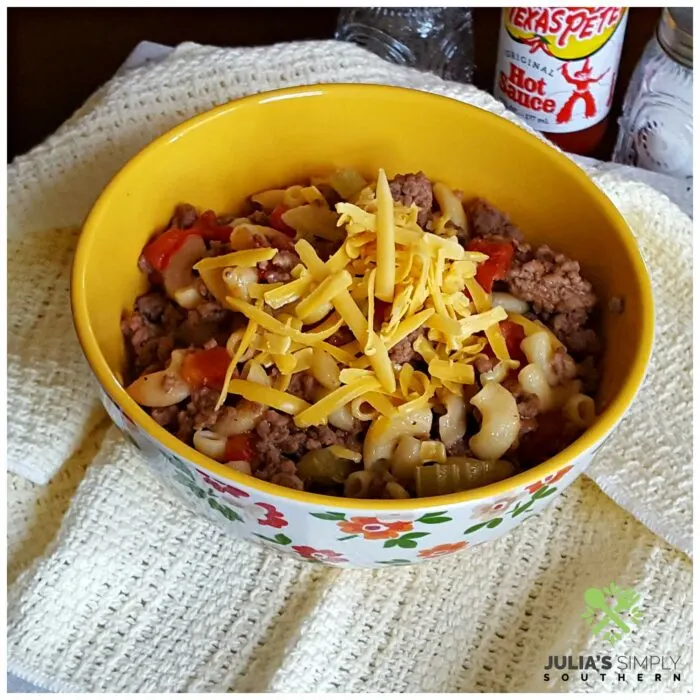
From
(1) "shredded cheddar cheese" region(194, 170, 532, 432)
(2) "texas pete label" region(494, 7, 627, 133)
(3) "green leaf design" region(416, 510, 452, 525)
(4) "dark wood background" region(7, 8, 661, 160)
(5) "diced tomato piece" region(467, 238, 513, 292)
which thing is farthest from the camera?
(4) "dark wood background" region(7, 8, 661, 160)

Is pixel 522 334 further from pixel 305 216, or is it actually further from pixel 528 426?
pixel 305 216

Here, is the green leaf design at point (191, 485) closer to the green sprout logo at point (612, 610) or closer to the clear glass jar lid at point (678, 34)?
the green sprout logo at point (612, 610)

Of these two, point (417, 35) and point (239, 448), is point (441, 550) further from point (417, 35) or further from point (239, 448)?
point (417, 35)

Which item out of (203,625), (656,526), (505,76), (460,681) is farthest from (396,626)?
(505,76)

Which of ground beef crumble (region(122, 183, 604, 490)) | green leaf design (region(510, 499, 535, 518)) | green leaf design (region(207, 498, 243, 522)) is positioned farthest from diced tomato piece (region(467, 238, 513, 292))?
green leaf design (region(207, 498, 243, 522))

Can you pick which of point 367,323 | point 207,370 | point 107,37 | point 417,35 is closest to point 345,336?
point 367,323

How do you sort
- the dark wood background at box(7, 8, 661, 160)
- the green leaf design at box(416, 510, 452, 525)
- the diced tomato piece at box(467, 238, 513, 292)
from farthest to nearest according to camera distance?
the dark wood background at box(7, 8, 661, 160) < the diced tomato piece at box(467, 238, 513, 292) < the green leaf design at box(416, 510, 452, 525)

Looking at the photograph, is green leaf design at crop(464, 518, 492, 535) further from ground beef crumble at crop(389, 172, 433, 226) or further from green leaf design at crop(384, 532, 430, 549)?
ground beef crumble at crop(389, 172, 433, 226)
